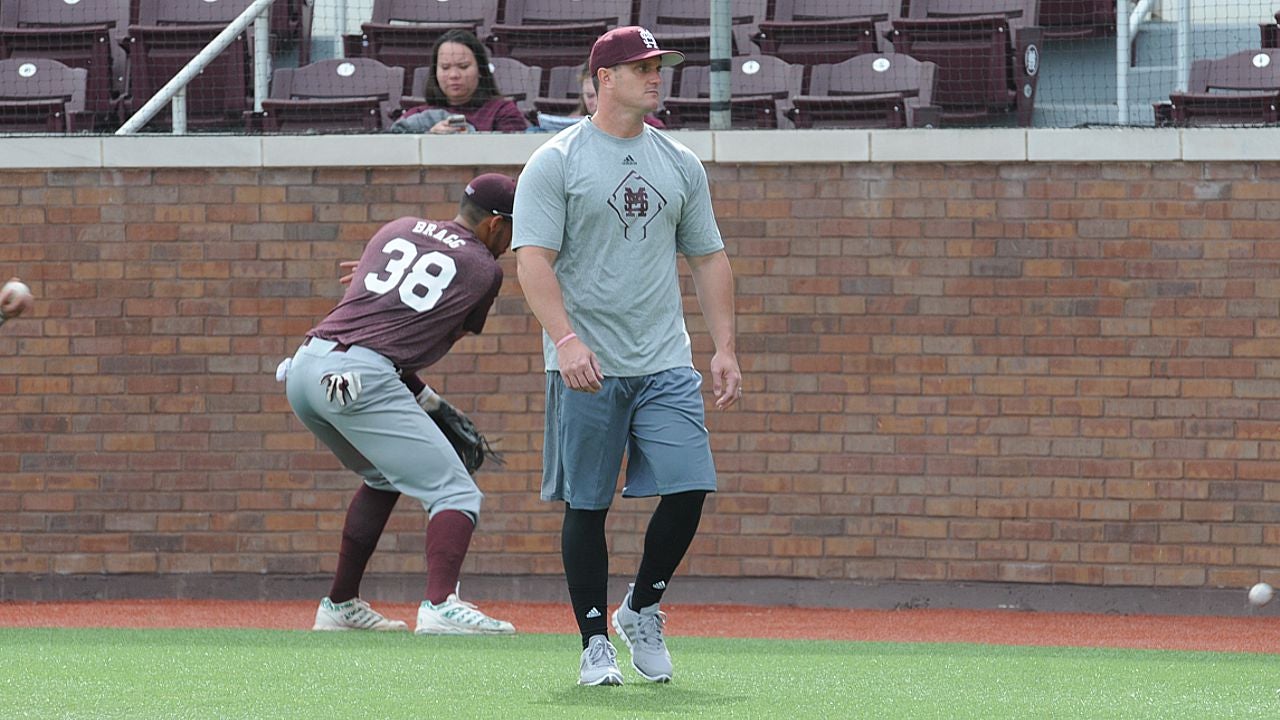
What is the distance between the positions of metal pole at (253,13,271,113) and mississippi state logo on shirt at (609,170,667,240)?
17.6 feet

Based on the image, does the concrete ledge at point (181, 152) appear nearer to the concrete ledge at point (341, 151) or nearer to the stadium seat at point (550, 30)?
the concrete ledge at point (341, 151)

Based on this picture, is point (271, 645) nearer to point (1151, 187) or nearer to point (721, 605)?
point (721, 605)

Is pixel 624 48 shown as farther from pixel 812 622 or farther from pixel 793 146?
pixel 812 622

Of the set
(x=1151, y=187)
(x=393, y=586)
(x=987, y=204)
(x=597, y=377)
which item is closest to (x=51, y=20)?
(x=393, y=586)

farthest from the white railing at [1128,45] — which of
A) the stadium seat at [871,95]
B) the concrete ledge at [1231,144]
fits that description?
the stadium seat at [871,95]

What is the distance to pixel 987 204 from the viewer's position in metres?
8.63

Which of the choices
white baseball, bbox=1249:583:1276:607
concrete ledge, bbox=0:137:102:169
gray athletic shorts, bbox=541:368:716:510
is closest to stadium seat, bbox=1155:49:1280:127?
white baseball, bbox=1249:583:1276:607

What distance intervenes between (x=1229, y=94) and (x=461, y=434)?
4508mm

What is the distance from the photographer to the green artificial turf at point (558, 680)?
4668 mm

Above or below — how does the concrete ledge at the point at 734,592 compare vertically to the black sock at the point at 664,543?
below

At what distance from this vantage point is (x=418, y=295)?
669cm

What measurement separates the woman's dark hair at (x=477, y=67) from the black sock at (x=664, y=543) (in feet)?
13.8

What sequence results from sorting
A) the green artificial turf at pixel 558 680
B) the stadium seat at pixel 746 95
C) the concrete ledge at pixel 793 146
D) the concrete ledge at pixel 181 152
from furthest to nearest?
the stadium seat at pixel 746 95 < the concrete ledge at pixel 181 152 < the concrete ledge at pixel 793 146 < the green artificial turf at pixel 558 680

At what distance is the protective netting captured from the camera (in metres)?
9.29
